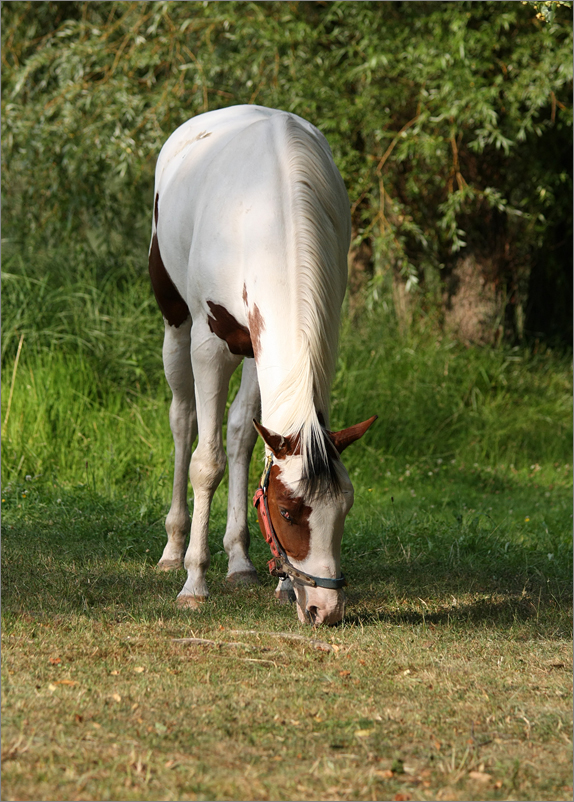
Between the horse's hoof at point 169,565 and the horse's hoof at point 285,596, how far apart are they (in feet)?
2.37

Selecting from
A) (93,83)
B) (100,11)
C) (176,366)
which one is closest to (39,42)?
(100,11)

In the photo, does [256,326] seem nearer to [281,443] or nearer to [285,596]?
[281,443]

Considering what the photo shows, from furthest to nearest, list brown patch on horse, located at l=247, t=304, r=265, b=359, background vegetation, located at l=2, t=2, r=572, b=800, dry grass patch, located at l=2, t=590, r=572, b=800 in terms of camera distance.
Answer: brown patch on horse, located at l=247, t=304, r=265, b=359, background vegetation, located at l=2, t=2, r=572, b=800, dry grass patch, located at l=2, t=590, r=572, b=800

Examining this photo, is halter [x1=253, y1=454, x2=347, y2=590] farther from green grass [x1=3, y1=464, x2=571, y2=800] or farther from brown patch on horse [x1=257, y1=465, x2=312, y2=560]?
green grass [x1=3, y1=464, x2=571, y2=800]

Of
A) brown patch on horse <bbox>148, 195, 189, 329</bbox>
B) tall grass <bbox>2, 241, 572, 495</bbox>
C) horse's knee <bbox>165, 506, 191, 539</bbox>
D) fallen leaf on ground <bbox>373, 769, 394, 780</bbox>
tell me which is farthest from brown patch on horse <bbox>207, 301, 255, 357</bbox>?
tall grass <bbox>2, 241, 572, 495</bbox>

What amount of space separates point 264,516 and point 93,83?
20.3 feet

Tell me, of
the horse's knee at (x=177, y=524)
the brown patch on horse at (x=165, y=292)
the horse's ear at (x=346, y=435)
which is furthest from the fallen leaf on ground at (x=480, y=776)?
the brown patch on horse at (x=165, y=292)

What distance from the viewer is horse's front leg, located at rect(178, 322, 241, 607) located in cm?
404

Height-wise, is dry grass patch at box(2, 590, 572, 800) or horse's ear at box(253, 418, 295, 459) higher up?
horse's ear at box(253, 418, 295, 459)

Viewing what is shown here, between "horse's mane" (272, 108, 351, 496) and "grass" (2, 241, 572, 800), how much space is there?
771 mm

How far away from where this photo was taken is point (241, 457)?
4715 mm

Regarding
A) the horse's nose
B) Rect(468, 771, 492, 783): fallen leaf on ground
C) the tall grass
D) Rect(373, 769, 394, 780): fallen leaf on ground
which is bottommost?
the tall grass

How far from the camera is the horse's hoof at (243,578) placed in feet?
14.6

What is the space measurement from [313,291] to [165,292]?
5.25 feet
